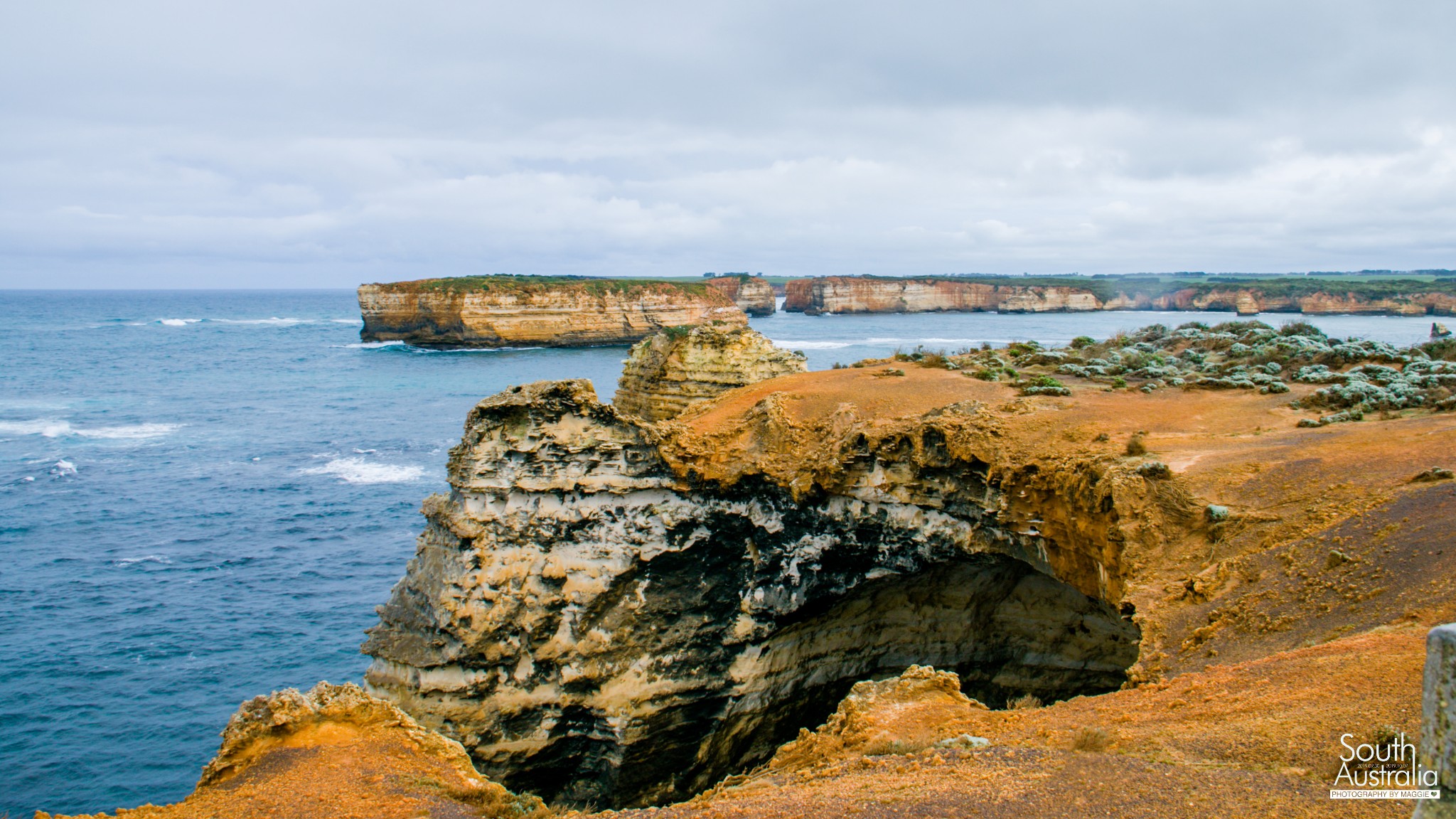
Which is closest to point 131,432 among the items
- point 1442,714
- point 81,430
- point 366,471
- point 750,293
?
point 81,430

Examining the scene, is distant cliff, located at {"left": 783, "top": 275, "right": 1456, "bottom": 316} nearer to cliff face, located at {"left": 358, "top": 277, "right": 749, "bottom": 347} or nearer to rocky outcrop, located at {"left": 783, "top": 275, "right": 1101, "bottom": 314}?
rocky outcrop, located at {"left": 783, "top": 275, "right": 1101, "bottom": 314}

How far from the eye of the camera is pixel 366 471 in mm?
40781

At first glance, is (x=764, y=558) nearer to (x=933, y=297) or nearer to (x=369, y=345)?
(x=369, y=345)

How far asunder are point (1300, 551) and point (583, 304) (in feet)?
300

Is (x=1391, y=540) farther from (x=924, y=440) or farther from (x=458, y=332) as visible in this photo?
(x=458, y=332)

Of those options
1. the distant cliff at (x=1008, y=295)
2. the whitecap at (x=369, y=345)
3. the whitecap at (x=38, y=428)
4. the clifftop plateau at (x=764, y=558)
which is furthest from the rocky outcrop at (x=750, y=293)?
the clifftop plateau at (x=764, y=558)

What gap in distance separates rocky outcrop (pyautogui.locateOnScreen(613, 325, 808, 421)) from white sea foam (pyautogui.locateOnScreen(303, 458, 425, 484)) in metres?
15.1

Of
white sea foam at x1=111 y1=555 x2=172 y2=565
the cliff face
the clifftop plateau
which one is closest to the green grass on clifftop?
the cliff face

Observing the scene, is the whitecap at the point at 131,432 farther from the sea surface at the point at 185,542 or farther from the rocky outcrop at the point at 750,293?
the rocky outcrop at the point at 750,293

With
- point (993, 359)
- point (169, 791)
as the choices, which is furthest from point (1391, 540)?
point (169, 791)

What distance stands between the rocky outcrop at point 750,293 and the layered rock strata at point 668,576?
137 m

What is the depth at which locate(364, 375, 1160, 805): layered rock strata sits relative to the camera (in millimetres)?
15969

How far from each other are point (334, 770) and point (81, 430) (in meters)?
52.1

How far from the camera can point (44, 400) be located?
202ft
